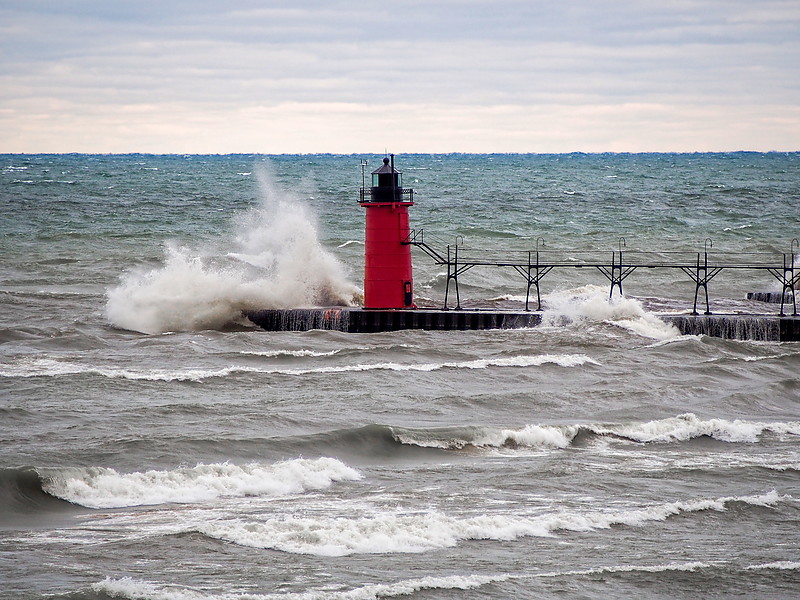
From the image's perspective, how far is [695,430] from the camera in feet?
49.8

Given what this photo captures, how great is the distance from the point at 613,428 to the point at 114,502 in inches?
280

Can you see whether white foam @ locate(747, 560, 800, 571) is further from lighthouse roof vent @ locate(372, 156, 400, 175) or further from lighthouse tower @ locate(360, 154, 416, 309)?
lighthouse roof vent @ locate(372, 156, 400, 175)

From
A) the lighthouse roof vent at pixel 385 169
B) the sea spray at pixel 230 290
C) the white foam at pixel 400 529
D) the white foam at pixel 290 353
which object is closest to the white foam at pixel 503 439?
the white foam at pixel 400 529

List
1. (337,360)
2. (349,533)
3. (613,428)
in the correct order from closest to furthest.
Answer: (349,533) < (613,428) < (337,360)

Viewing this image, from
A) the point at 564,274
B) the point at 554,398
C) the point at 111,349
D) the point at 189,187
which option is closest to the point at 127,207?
the point at 189,187

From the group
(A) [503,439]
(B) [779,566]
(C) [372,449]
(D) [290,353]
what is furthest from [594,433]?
(D) [290,353]

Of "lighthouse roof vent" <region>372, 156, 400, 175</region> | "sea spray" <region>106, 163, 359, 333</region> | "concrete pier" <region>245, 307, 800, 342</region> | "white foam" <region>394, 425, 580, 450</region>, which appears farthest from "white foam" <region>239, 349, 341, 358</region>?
"white foam" <region>394, 425, 580, 450</region>

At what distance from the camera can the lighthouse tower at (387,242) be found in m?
23.9

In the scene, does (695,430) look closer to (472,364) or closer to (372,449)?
(372,449)

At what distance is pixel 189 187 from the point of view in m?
79.2

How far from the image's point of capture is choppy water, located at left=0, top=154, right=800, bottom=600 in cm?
992

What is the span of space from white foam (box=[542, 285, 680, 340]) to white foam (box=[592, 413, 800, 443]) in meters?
7.73

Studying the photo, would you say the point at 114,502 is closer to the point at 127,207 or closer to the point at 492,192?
the point at 127,207

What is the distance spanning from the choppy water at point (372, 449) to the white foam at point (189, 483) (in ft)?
0.11
